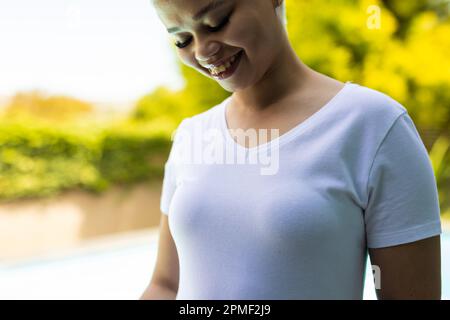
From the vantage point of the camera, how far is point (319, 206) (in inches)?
26.2

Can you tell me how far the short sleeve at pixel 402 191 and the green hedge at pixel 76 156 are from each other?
606 cm

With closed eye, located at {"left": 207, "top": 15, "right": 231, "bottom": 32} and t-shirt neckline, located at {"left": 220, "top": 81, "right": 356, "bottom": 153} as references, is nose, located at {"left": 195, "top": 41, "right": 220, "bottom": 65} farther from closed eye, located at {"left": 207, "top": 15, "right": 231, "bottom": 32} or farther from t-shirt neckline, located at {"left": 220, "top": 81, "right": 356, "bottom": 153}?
t-shirt neckline, located at {"left": 220, "top": 81, "right": 356, "bottom": 153}

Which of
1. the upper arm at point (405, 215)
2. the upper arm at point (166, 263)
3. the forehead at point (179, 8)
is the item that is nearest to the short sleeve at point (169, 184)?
the upper arm at point (166, 263)

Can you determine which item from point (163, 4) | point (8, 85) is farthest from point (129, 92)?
point (163, 4)

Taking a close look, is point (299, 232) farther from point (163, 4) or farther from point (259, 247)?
point (163, 4)

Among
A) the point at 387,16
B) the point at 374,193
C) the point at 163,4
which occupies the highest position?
the point at 387,16

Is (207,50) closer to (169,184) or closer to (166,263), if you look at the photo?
(169,184)

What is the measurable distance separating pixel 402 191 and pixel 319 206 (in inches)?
4.5

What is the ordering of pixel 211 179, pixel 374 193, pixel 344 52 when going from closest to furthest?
pixel 374 193
pixel 211 179
pixel 344 52

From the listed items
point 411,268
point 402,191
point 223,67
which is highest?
point 223,67

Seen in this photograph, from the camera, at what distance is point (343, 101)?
2.37 feet

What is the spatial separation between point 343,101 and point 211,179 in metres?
0.25

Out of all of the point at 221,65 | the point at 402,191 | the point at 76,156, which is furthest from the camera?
the point at 76,156

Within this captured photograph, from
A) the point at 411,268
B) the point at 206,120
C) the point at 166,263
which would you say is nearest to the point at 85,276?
the point at 166,263
